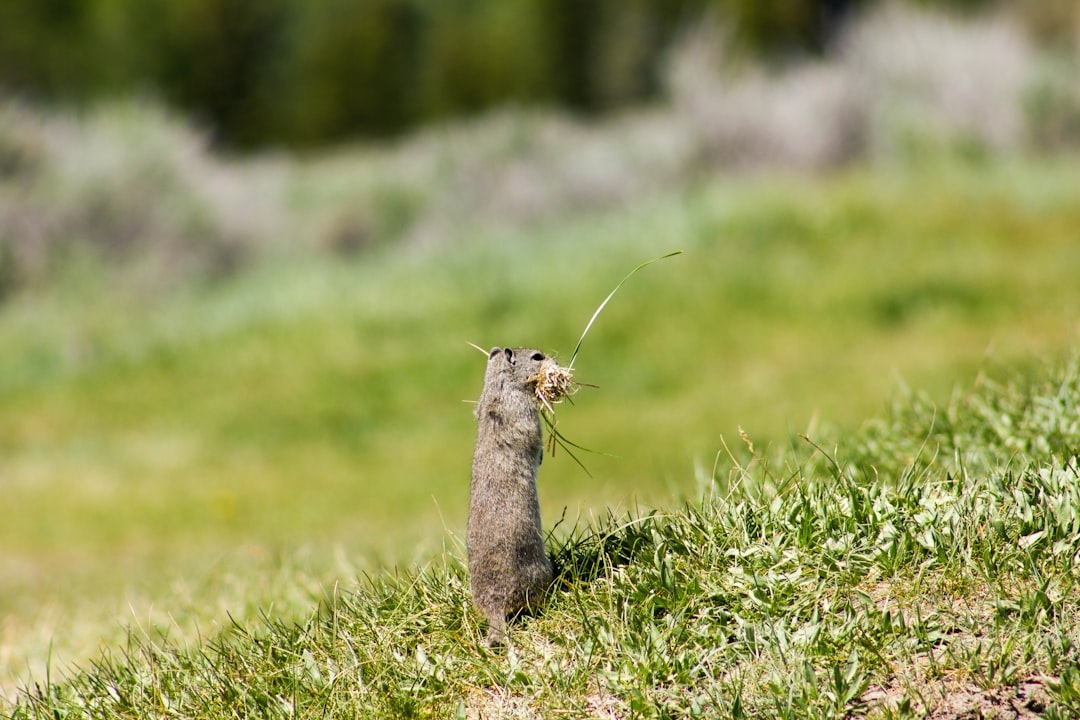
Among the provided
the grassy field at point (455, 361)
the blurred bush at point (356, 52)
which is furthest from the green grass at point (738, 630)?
the blurred bush at point (356, 52)

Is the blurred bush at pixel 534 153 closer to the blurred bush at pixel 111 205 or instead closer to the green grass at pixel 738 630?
the blurred bush at pixel 111 205

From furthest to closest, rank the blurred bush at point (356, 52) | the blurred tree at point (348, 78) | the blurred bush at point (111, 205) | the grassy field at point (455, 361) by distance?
the blurred tree at point (348, 78) → the blurred bush at point (356, 52) → the blurred bush at point (111, 205) → the grassy field at point (455, 361)

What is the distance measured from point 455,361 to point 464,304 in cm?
110

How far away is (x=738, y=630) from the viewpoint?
2.91m

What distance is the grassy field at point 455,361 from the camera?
765cm

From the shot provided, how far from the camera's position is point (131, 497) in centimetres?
871

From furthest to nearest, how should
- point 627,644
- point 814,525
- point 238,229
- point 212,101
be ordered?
point 212,101
point 238,229
point 814,525
point 627,644

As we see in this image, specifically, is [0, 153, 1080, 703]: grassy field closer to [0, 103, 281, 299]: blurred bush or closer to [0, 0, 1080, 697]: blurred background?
[0, 0, 1080, 697]: blurred background

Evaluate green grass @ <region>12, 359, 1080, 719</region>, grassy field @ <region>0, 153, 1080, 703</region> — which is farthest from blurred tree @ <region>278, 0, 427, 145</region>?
green grass @ <region>12, 359, 1080, 719</region>

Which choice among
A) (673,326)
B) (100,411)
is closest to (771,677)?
(673,326)

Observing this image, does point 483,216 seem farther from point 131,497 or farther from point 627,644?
point 627,644

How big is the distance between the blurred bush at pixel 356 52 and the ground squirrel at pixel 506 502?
81.2ft

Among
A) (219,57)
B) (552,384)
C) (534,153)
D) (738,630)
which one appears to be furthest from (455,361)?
(219,57)

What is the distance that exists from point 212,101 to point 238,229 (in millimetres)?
15286
